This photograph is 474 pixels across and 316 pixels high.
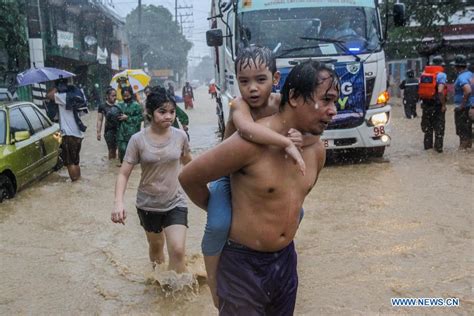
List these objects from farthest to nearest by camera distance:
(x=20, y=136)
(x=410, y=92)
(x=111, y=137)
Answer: (x=410, y=92)
(x=111, y=137)
(x=20, y=136)

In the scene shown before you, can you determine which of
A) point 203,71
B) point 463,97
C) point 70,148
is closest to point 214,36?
point 70,148

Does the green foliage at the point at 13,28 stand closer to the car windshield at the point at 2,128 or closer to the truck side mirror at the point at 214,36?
the car windshield at the point at 2,128

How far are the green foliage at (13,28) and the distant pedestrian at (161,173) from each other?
9.79 m

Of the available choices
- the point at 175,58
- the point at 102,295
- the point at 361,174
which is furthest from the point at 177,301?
the point at 175,58

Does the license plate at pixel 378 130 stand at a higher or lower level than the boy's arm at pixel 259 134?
lower

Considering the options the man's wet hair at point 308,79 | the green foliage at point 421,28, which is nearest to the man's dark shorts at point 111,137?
the man's wet hair at point 308,79

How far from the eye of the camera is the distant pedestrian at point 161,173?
3902mm

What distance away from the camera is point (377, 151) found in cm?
1000

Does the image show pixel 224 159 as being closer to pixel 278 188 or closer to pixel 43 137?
pixel 278 188

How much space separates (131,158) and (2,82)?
15.2 meters

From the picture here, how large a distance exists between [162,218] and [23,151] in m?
4.58

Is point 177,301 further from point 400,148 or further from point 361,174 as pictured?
point 400,148

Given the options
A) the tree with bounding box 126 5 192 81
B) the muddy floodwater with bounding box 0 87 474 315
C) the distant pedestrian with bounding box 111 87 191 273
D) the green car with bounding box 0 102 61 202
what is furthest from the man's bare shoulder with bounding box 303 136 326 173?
the tree with bounding box 126 5 192 81

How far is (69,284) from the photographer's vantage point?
188 inches
